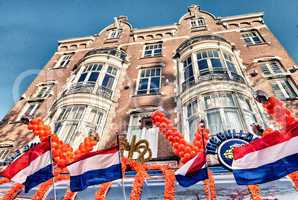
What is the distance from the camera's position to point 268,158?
725 cm

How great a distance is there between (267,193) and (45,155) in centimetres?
764

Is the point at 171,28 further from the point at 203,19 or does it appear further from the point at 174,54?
the point at 174,54

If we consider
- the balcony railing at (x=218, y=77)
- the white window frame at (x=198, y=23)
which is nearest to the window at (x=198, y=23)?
the white window frame at (x=198, y=23)

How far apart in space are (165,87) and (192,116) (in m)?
3.73

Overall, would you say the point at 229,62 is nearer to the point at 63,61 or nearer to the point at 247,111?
the point at 247,111

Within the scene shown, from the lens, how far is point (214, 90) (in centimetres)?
1407

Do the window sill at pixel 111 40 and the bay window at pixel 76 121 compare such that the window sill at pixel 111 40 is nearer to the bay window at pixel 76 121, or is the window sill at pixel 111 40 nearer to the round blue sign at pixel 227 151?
the bay window at pixel 76 121

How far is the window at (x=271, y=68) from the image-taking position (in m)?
16.5

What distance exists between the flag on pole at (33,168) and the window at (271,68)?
13.4 m

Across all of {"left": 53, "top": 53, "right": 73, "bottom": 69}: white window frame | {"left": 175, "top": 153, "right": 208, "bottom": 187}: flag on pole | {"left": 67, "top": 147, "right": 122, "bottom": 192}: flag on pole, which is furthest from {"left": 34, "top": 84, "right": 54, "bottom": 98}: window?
{"left": 175, "top": 153, "right": 208, "bottom": 187}: flag on pole

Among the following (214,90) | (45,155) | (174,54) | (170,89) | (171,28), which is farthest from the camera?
(171,28)

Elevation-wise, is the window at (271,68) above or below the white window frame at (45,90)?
above

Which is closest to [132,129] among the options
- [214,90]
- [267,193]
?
[214,90]

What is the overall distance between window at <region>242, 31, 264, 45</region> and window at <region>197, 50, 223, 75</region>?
4.78m
